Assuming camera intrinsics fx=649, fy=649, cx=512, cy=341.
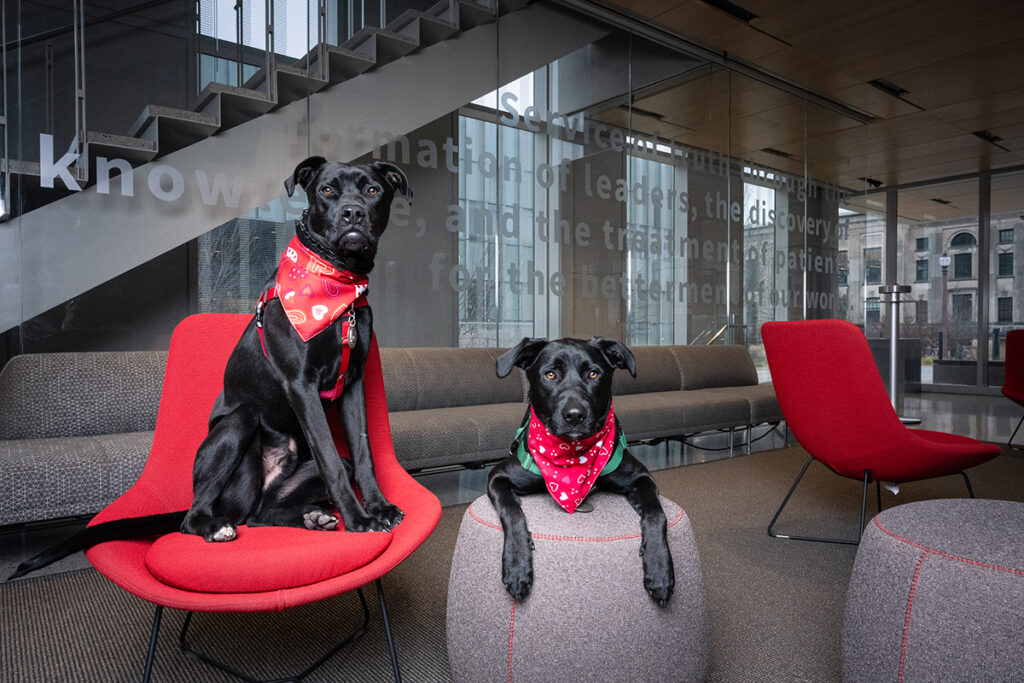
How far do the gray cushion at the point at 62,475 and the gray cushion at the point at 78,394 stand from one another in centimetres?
23

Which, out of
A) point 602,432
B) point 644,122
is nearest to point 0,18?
point 602,432

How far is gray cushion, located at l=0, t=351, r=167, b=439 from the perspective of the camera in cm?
276

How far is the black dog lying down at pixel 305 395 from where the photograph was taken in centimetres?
143

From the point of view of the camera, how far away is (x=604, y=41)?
569 centimetres

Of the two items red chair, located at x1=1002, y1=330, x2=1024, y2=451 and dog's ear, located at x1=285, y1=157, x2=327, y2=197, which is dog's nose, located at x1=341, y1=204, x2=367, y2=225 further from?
red chair, located at x1=1002, y1=330, x2=1024, y2=451

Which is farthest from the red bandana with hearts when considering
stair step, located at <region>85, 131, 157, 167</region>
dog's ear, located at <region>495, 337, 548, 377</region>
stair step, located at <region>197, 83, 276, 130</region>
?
stair step, located at <region>197, 83, 276, 130</region>

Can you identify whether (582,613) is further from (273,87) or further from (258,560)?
(273,87)

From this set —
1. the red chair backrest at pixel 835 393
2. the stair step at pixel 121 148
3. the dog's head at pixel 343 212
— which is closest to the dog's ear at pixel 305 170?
the dog's head at pixel 343 212

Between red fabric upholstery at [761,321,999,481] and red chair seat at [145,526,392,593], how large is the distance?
74.9 inches

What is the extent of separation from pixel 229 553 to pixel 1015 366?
5464 mm

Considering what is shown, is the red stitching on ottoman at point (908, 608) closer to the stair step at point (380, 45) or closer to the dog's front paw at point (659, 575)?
the dog's front paw at point (659, 575)

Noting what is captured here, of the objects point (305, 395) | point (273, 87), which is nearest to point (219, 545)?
point (305, 395)

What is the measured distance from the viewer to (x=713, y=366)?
18.7 feet

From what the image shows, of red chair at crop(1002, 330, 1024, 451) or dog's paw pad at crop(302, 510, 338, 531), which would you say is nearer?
dog's paw pad at crop(302, 510, 338, 531)
